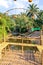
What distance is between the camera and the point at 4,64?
601 cm

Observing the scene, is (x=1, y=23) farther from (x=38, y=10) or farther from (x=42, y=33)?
(x=38, y=10)

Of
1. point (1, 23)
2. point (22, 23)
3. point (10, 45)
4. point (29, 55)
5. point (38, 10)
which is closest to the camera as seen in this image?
point (29, 55)

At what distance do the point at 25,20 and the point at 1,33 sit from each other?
50.4 ft

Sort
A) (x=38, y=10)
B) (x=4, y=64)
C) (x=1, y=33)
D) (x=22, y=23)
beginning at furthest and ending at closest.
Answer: (x=38, y=10) < (x=22, y=23) < (x=1, y=33) < (x=4, y=64)

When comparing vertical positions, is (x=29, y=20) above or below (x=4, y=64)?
above

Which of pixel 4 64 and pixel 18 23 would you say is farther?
pixel 18 23

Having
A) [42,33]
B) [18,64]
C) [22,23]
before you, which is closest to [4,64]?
[18,64]

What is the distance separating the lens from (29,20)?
27.8 m

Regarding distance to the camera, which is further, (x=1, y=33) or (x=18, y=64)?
(x=1, y=33)

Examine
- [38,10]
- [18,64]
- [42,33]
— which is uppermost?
[38,10]

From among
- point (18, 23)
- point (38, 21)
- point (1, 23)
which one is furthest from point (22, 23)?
point (1, 23)

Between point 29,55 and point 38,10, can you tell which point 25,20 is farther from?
point 29,55

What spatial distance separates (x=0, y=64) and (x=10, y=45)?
525cm

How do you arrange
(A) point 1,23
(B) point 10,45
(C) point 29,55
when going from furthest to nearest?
(A) point 1,23 → (B) point 10,45 → (C) point 29,55
